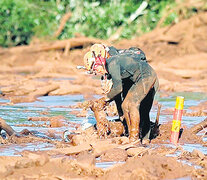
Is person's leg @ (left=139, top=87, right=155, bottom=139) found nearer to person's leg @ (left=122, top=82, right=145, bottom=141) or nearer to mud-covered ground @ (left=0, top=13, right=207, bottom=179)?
mud-covered ground @ (left=0, top=13, right=207, bottom=179)

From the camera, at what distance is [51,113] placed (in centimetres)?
1099

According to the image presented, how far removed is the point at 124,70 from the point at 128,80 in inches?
15.4

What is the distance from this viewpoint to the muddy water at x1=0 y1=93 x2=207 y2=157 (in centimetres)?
728

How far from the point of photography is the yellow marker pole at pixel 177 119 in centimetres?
740

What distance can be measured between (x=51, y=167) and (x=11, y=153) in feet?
4.36

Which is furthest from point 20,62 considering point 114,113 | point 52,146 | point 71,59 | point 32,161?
point 32,161

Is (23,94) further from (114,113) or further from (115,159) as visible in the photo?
(115,159)

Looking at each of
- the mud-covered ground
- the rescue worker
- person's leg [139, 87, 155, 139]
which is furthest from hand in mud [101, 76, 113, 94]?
person's leg [139, 87, 155, 139]

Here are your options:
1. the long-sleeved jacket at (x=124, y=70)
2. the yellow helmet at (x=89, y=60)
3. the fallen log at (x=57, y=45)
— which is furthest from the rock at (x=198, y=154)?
the fallen log at (x=57, y=45)

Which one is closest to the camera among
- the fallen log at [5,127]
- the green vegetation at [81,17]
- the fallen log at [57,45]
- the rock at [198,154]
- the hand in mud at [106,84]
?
the rock at [198,154]

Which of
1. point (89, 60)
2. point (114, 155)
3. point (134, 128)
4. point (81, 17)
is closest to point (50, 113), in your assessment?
point (134, 128)

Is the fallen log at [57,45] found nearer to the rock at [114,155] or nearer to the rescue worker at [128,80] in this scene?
the rescue worker at [128,80]

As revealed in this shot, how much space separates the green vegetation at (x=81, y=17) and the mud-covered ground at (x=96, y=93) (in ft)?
3.83

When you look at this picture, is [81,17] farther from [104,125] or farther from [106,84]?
[106,84]
